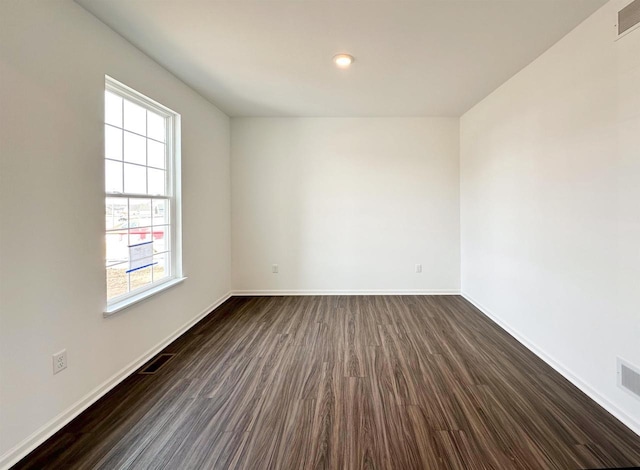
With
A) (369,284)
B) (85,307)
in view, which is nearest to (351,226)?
(369,284)

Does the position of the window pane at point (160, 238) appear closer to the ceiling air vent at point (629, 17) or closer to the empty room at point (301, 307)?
the empty room at point (301, 307)

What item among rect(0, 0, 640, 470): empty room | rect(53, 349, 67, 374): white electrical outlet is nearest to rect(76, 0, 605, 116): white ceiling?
rect(0, 0, 640, 470): empty room

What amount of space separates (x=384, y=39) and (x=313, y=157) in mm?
2328

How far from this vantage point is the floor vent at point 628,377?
1.79 meters

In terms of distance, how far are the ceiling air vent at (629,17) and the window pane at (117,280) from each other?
3866 millimetres

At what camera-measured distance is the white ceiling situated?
201 centimetres

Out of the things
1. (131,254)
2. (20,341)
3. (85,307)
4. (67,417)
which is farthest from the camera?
(131,254)

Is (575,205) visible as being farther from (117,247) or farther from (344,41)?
(117,247)

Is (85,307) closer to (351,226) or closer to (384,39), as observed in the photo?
(384,39)

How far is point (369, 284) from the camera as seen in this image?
15.3ft

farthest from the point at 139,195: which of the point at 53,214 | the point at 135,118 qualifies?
the point at 53,214

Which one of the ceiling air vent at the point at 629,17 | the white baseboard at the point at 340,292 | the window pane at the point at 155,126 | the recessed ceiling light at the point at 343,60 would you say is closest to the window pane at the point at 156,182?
the window pane at the point at 155,126

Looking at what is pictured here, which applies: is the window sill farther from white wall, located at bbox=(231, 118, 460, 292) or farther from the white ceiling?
the white ceiling

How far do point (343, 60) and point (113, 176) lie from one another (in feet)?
7.09
